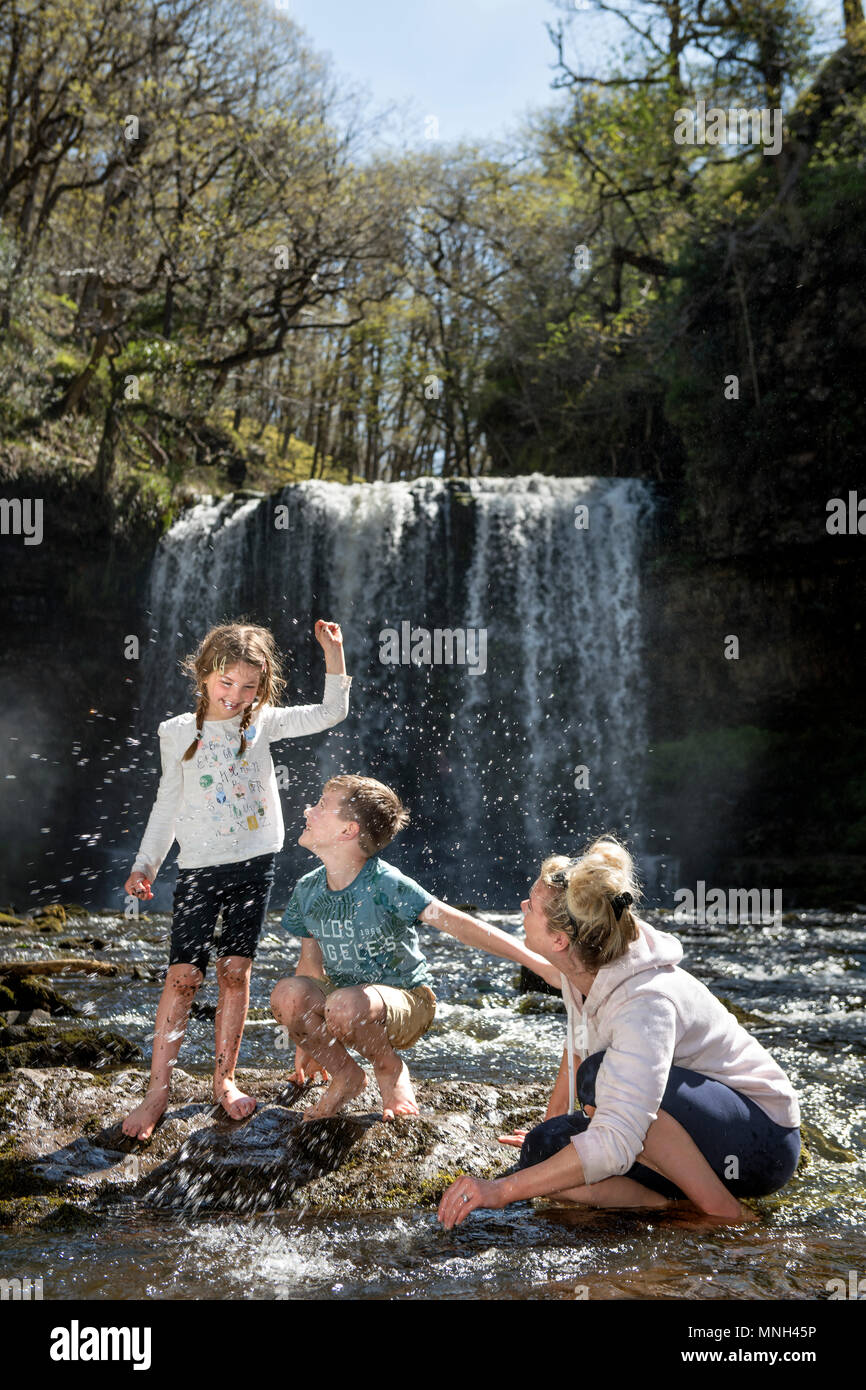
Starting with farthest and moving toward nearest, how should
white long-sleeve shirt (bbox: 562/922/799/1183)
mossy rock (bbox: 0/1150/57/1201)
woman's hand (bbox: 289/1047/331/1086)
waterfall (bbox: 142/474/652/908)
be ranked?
1. waterfall (bbox: 142/474/652/908)
2. woman's hand (bbox: 289/1047/331/1086)
3. mossy rock (bbox: 0/1150/57/1201)
4. white long-sleeve shirt (bbox: 562/922/799/1183)

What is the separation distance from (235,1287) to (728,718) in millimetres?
14943

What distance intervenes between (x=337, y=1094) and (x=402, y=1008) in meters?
0.42

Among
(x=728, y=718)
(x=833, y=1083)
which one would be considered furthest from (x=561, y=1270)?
(x=728, y=718)

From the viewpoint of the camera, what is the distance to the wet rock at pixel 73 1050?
15.8 ft

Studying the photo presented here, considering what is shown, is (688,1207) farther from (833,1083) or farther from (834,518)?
(834,518)

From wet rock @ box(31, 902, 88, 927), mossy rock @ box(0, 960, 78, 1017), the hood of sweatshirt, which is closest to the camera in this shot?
the hood of sweatshirt

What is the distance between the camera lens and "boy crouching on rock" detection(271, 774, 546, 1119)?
11.8 feet

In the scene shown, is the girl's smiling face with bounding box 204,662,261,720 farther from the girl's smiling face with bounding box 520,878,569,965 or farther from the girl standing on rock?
the girl's smiling face with bounding box 520,878,569,965

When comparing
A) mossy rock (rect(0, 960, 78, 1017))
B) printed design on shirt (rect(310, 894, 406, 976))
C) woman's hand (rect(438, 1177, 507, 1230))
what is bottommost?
mossy rock (rect(0, 960, 78, 1017))

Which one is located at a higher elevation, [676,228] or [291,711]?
[676,228]

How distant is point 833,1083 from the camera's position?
505 cm

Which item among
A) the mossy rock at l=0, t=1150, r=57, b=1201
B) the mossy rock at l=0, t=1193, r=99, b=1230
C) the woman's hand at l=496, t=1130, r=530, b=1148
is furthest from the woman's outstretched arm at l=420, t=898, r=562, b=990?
the mossy rock at l=0, t=1150, r=57, b=1201

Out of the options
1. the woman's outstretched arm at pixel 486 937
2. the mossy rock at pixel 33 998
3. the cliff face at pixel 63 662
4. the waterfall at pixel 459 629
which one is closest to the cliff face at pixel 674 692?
the cliff face at pixel 63 662

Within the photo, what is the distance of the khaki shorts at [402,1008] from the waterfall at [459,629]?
39.3ft
